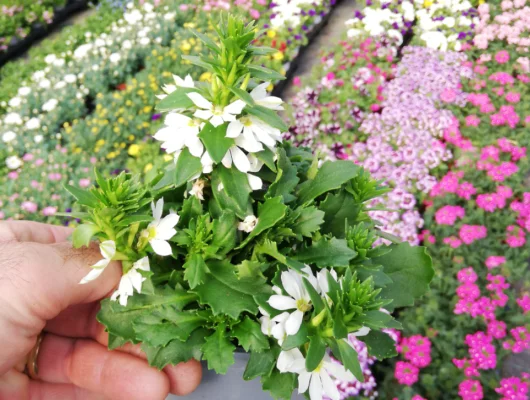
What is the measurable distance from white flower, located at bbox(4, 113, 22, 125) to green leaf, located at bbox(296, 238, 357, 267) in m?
3.33

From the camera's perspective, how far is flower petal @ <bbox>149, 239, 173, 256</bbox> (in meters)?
1.02

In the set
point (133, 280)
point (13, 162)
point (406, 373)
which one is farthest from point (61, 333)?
point (13, 162)

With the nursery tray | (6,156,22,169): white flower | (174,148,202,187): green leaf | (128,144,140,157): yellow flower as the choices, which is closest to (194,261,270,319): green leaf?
(174,148,202,187): green leaf

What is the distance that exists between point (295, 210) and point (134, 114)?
2.76 meters

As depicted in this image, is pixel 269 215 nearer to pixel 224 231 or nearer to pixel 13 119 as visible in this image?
pixel 224 231

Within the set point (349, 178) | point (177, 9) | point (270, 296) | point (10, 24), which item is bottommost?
point (10, 24)

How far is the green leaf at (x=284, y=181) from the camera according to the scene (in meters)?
1.10

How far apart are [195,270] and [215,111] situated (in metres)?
0.35

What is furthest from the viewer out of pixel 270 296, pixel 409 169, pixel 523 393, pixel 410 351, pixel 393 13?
pixel 393 13

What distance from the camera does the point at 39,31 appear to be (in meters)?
5.58

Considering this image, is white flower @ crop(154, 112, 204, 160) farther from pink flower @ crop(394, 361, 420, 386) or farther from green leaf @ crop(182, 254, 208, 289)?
pink flower @ crop(394, 361, 420, 386)

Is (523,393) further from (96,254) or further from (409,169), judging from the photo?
(96,254)

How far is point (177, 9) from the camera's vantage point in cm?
484

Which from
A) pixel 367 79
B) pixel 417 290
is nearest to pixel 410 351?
pixel 417 290
